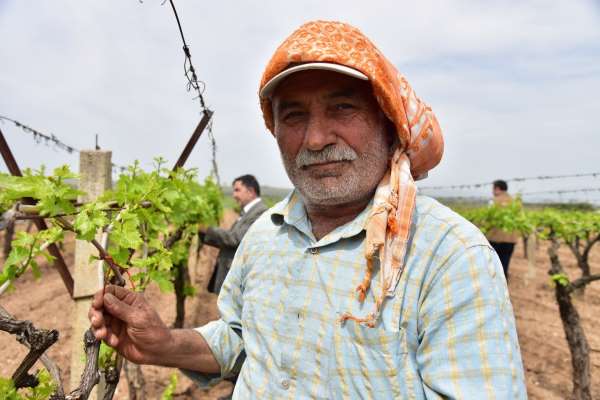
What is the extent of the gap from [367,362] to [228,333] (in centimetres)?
74

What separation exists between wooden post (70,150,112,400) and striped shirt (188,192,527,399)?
148cm

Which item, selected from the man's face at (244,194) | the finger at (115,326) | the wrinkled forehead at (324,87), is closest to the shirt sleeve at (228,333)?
the finger at (115,326)

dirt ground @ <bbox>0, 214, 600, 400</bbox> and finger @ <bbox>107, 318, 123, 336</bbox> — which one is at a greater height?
finger @ <bbox>107, 318, 123, 336</bbox>

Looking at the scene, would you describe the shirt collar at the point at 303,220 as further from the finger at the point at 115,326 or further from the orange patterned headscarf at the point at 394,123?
the finger at the point at 115,326

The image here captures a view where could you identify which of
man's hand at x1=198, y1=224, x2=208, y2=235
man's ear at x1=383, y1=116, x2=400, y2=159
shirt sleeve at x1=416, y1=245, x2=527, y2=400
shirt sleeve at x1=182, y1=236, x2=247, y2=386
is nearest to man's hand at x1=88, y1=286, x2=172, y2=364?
shirt sleeve at x1=182, y1=236, x2=247, y2=386

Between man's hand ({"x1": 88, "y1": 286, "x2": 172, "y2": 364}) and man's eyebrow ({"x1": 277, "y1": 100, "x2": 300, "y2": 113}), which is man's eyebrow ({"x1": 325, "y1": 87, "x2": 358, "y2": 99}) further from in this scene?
man's hand ({"x1": 88, "y1": 286, "x2": 172, "y2": 364})

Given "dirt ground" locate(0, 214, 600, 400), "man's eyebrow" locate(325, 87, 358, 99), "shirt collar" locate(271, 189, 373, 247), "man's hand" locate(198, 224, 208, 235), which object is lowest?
"dirt ground" locate(0, 214, 600, 400)

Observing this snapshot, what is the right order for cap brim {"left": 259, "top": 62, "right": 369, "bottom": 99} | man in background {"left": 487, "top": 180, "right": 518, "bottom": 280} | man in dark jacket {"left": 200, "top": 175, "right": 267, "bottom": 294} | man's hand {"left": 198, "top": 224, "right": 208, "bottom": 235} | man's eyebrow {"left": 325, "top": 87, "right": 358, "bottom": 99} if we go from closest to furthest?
cap brim {"left": 259, "top": 62, "right": 369, "bottom": 99}
man's eyebrow {"left": 325, "top": 87, "right": 358, "bottom": 99}
man in dark jacket {"left": 200, "top": 175, "right": 267, "bottom": 294}
man's hand {"left": 198, "top": 224, "right": 208, "bottom": 235}
man in background {"left": 487, "top": 180, "right": 518, "bottom": 280}

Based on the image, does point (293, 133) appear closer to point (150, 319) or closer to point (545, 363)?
point (150, 319)

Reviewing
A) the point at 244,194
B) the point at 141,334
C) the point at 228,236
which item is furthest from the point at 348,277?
the point at 244,194

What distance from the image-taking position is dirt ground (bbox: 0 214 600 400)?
5832 mm

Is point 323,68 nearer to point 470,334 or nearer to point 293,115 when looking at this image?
point 293,115

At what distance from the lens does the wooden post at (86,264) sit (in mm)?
2939

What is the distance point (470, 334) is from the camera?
129 cm
